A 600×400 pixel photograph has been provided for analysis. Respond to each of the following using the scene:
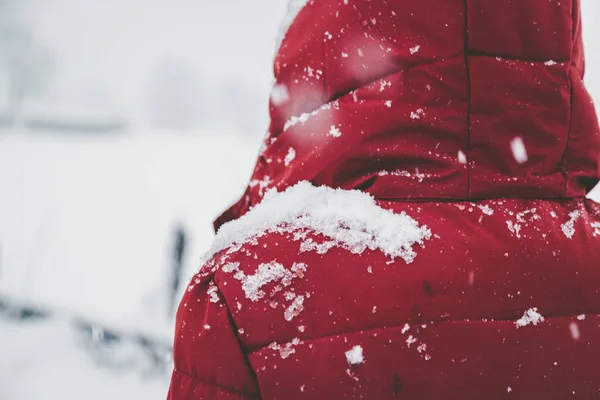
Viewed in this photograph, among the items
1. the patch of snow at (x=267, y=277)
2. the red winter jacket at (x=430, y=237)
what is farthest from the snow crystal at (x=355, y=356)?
the patch of snow at (x=267, y=277)

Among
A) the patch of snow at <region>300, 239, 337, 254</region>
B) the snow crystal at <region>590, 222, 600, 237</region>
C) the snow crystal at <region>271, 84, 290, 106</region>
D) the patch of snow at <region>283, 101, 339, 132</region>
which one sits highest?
the snow crystal at <region>271, 84, 290, 106</region>

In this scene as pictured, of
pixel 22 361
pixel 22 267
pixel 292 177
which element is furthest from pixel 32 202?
pixel 292 177

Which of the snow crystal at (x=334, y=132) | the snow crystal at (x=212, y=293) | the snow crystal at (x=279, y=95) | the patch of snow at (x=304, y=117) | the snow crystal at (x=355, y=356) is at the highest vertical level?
the snow crystal at (x=279, y=95)

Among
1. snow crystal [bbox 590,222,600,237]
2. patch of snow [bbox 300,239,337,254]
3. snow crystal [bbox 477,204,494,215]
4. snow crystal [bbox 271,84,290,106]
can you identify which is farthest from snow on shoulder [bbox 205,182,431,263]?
snow crystal [bbox 590,222,600,237]

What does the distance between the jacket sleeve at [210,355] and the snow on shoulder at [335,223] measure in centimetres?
12

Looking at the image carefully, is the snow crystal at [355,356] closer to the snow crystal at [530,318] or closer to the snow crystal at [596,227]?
the snow crystal at [530,318]

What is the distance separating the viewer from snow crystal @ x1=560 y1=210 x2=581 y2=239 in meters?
0.74

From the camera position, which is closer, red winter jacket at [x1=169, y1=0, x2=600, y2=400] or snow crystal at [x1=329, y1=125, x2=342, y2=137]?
red winter jacket at [x1=169, y1=0, x2=600, y2=400]

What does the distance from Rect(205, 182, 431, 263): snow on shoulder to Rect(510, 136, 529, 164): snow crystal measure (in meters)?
0.22

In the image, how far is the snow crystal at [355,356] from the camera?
2.10 feet

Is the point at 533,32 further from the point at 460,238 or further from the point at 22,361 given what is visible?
the point at 22,361

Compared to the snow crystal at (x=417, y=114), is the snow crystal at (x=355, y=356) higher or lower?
lower

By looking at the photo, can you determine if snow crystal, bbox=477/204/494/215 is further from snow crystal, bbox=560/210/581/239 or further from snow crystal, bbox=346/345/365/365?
snow crystal, bbox=346/345/365/365

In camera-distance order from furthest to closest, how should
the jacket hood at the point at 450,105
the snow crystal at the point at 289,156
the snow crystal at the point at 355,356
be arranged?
the snow crystal at the point at 289,156 < the jacket hood at the point at 450,105 < the snow crystal at the point at 355,356
